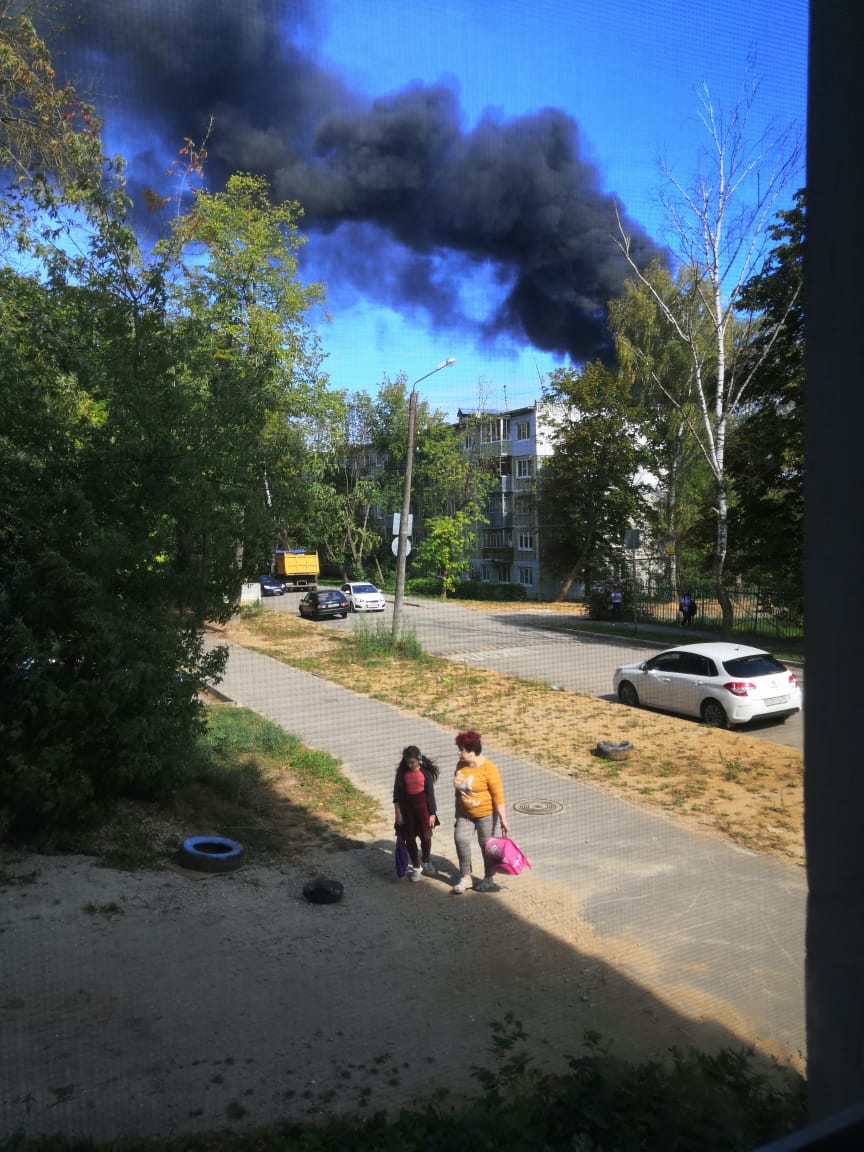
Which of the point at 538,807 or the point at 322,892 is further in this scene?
the point at 538,807

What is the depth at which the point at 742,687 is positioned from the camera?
31.3ft

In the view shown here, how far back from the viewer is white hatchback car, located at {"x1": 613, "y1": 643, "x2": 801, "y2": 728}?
9531 millimetres

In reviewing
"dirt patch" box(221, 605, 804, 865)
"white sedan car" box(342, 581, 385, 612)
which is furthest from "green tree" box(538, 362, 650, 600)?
"dirt patch" box(221, 605, 804, 865)

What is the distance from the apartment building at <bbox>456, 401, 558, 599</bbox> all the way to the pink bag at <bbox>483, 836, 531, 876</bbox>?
28.9 metres

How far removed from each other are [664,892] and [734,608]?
16189mm

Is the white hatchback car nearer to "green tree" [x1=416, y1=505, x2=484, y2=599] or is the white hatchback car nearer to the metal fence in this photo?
the metal fence

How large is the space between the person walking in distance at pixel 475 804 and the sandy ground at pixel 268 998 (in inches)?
6.3

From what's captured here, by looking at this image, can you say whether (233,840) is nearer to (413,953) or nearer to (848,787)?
(413,953)

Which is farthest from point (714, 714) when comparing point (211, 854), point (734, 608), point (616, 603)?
point (616, 603)

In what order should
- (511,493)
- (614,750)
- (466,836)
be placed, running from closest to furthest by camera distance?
(466,836) < (614,750) < (511,493)

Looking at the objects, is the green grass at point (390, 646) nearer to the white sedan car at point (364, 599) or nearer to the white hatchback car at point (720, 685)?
the white hatchback car at point (720, 685)

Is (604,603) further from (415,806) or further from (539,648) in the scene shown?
(415,806)

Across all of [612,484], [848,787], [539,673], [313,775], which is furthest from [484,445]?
[848,787]

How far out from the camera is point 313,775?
25.6 feet
